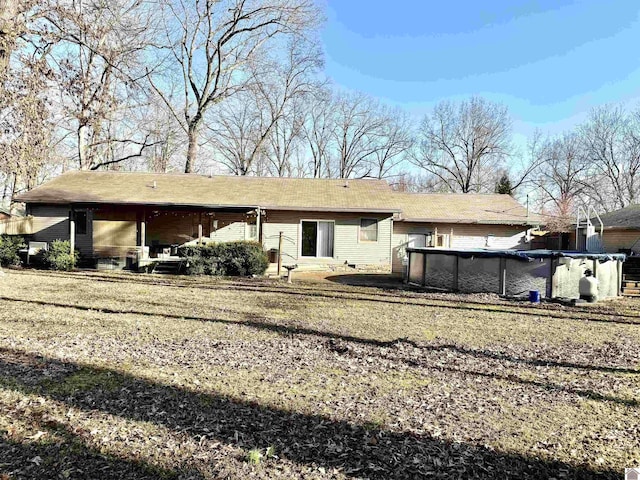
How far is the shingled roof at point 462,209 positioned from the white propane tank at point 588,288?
9566mm

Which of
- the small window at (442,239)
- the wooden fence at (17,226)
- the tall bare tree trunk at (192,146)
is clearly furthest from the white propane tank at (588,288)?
the tall bare tree trunk at (192,146)

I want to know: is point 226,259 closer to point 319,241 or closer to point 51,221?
point 319,241

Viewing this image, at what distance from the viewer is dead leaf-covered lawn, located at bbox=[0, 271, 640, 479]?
303 centimetres

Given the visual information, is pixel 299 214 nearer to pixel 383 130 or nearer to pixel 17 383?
pixel 17 383

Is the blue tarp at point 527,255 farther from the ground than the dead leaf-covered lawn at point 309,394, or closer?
farther from the ground

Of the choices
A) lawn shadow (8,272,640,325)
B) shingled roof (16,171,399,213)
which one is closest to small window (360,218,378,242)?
shingled roof (16,171,399,213)

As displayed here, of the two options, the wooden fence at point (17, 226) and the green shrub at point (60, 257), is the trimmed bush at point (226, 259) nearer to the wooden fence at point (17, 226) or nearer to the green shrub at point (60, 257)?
the green shrub at point (60, 257)

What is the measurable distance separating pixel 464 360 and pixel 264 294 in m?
6.29

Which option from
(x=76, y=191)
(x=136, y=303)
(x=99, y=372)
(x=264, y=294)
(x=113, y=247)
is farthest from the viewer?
(x=76, y=191)

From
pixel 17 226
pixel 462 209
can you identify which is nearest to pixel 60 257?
pixel 17 226

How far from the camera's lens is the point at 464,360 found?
563 centimetres

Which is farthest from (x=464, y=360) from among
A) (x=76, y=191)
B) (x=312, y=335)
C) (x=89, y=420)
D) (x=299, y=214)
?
(x=76, y=191)

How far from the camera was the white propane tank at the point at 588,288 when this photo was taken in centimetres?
1067

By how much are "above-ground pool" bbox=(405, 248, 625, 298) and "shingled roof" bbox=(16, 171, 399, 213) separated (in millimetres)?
5446
